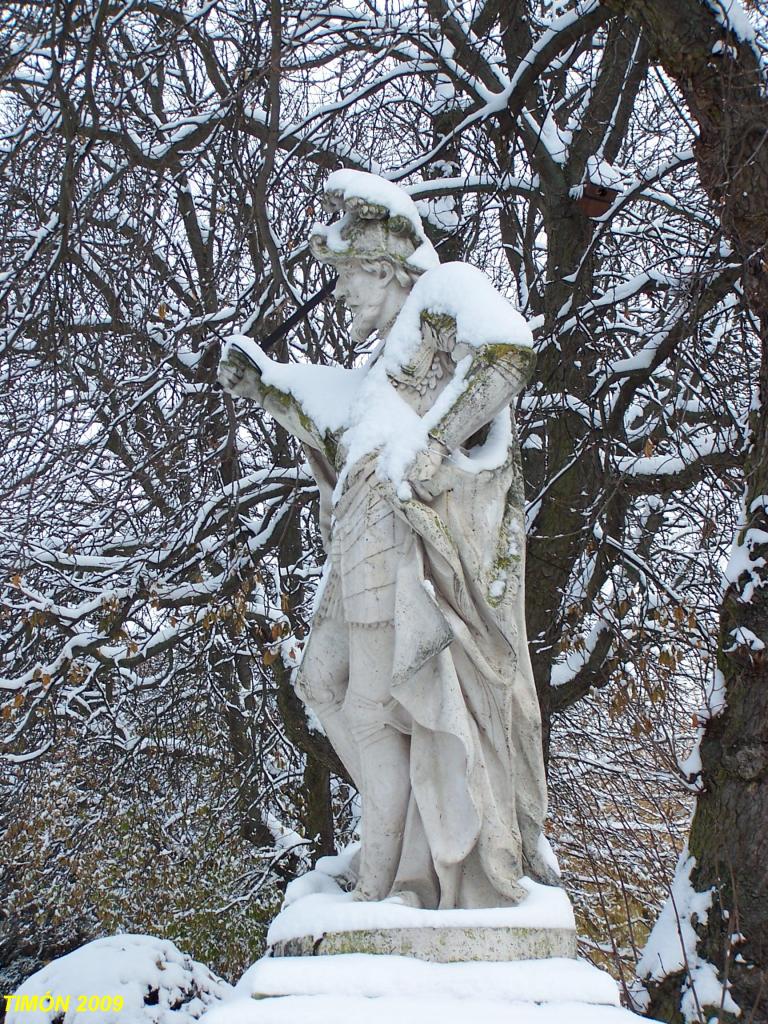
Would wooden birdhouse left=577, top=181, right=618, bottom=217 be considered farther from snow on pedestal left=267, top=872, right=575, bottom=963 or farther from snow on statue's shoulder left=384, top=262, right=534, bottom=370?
snow on pedestal left=267, top=872, right=575, bottom=963

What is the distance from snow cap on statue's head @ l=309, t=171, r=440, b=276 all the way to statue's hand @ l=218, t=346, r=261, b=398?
16.7 inches

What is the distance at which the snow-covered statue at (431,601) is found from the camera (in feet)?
9.93

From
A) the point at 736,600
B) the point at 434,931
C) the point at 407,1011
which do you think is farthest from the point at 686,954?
the point at 407,1011

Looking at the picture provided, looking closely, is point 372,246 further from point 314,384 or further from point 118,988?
point 118,988

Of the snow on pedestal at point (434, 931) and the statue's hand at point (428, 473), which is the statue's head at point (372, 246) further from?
the snow on pedestal at point (434, 931)

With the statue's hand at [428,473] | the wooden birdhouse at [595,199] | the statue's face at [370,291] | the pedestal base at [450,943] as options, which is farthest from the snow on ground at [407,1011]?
the wooden birdhouse at [595,199]

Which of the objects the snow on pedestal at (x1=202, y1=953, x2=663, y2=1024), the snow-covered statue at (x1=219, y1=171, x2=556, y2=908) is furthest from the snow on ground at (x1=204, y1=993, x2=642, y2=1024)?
the snow-covered statue at (x1=219, y1=171, x2=556, y2=908)

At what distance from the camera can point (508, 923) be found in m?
2.77

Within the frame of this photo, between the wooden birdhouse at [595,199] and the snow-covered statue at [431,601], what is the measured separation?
3509mm

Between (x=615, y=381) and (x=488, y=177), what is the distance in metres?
1.68

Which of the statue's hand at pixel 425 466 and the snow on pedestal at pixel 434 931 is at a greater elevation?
the statue's hand at pixel 425 466

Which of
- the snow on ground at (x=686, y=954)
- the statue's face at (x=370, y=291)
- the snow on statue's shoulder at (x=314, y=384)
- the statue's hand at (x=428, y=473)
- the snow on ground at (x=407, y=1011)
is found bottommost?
the snow on ground at (x=686, y=954)

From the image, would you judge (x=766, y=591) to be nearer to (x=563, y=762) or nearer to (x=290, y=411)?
(x=290, y=411)

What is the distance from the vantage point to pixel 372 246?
3.46m
